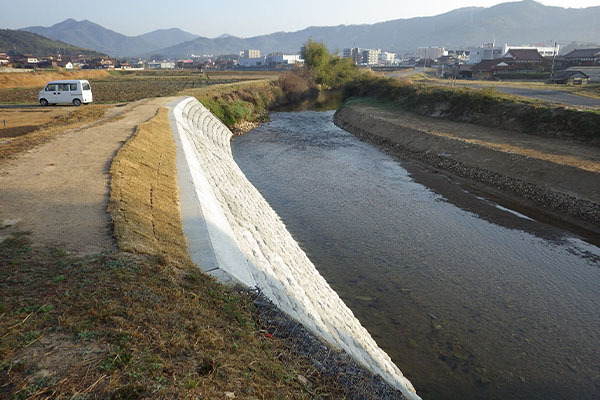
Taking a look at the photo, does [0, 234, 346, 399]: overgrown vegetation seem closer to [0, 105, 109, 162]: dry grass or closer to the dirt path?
the dirt path

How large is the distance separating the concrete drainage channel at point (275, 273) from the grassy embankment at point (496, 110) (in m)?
19.3

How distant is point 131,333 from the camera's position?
447cm

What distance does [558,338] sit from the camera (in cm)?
860

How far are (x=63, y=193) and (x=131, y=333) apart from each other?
6613 mm

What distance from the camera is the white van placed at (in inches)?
1193

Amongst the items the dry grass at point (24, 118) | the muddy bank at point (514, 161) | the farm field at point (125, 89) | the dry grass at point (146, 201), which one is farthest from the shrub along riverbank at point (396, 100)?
the dry grass at point (146, 201)

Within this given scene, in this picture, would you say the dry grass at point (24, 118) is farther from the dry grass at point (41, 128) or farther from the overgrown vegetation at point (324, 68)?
the overgrown vegetation at point (324, 68)

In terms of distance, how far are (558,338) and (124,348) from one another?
9067mm

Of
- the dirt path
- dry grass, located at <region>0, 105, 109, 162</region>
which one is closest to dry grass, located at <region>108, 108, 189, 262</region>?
the dirt path

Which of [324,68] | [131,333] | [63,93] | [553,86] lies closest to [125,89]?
[63,93]

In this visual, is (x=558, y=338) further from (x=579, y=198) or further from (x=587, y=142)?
(x=587, y=142)

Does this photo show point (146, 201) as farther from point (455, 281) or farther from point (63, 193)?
point (455, 281)

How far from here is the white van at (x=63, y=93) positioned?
3031 cm

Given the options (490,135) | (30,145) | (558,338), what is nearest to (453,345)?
(558,338)
